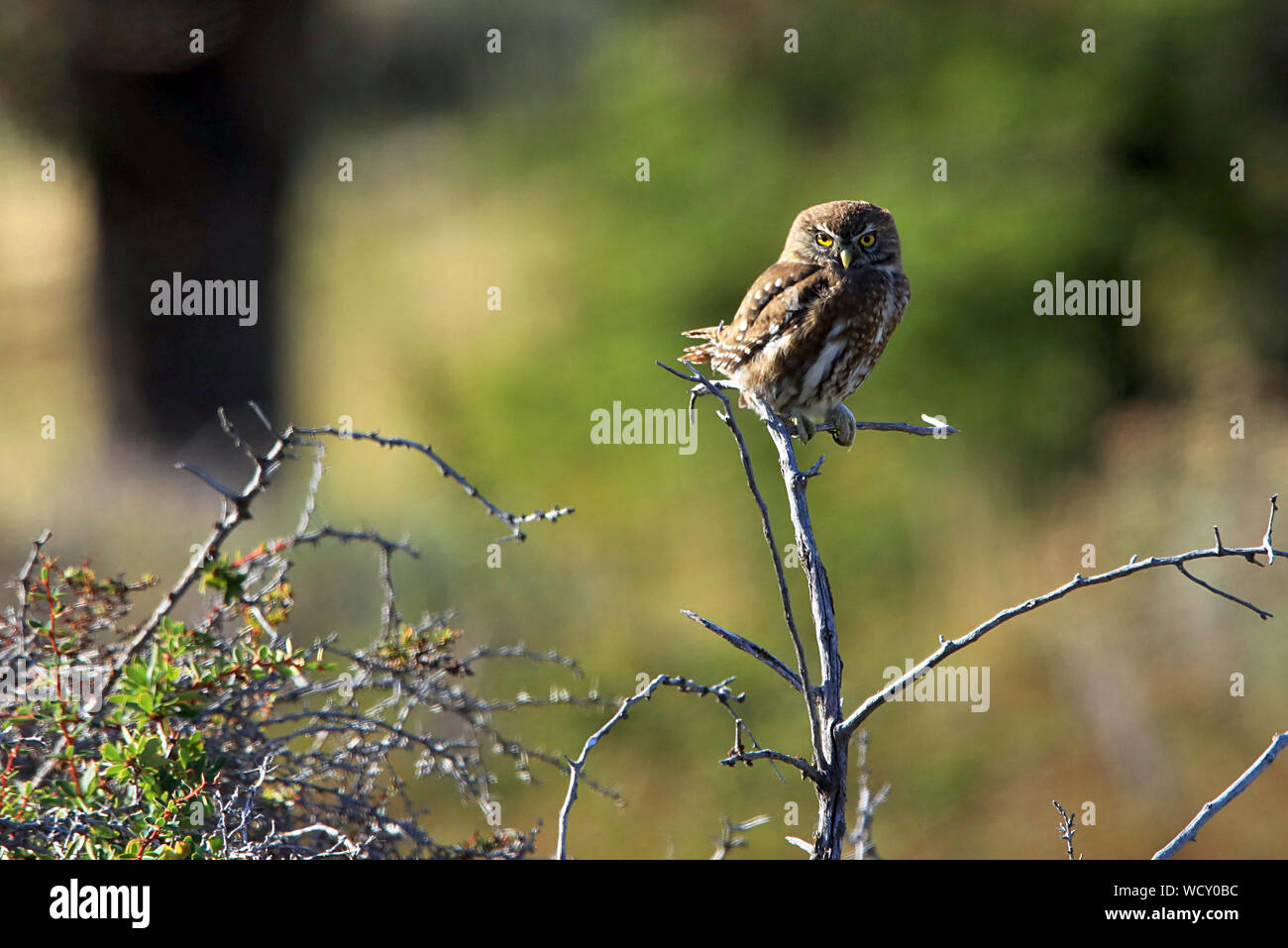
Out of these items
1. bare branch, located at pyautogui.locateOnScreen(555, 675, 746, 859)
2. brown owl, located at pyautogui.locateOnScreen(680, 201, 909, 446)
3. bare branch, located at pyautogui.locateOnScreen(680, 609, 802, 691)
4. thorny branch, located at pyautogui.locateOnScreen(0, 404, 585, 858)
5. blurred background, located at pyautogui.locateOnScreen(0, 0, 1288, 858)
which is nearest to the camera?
bare branch, located at pyautogui.locateOnScreen(555, 675, 746, 859)

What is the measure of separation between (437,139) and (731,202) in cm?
405

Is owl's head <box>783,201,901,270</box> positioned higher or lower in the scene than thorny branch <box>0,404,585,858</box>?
higher

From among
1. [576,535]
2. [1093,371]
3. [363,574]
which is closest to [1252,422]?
[1093,371]

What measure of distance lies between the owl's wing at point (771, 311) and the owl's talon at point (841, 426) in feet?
1.19

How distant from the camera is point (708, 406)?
1049 centimetres

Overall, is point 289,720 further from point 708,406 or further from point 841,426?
point 708,406

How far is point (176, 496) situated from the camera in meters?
9.01

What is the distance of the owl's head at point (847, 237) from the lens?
180 inches

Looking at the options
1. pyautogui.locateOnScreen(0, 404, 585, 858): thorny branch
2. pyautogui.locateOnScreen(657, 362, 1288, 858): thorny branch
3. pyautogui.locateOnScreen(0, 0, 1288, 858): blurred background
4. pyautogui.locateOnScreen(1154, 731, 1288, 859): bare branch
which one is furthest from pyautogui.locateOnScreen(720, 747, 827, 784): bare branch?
pyautogui.locateOnScreen(0, 0, 1288, 858): blurred background

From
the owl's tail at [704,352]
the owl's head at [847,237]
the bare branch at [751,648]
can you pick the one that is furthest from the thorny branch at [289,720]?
the owl's head at [847,237]

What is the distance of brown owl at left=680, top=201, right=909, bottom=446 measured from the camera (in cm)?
441

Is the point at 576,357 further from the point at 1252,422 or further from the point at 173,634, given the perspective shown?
the point at 173,634

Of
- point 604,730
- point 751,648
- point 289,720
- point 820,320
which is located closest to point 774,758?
point 751,648

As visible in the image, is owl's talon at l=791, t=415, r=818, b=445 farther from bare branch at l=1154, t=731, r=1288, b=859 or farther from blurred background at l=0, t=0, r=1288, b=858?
blurred background at l=0, t=0, r=1288, b=858
